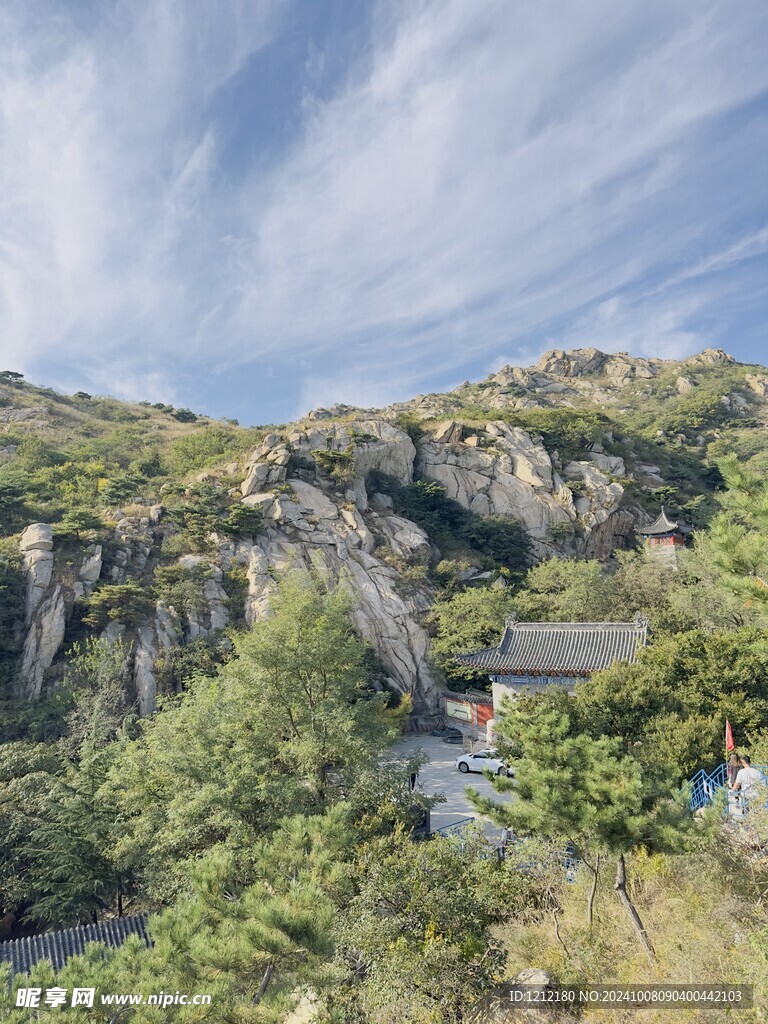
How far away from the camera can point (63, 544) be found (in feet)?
63.4

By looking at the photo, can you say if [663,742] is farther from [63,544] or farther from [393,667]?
[63,544]

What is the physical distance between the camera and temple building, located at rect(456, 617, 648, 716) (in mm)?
15523

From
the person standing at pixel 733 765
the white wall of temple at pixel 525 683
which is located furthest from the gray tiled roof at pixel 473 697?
the person standing at pixel 733 765

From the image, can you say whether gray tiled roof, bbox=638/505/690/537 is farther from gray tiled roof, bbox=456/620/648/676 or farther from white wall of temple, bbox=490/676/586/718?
white wall of temple, bbox=490/676/586/718

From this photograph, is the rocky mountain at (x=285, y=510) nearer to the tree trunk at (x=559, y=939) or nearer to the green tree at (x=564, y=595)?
the green tree at (x=564, y=595)

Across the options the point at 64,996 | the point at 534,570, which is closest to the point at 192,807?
the point at 64,996

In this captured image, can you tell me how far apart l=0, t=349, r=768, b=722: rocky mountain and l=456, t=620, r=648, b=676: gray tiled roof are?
4.22 meters

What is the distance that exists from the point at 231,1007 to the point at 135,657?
14.9m

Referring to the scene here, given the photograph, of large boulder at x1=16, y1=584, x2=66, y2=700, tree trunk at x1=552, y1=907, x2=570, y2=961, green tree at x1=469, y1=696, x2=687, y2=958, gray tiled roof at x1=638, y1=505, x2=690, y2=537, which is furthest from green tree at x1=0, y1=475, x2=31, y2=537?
gray tiled roof at x1=638, y1=505, x2=690, y2=537

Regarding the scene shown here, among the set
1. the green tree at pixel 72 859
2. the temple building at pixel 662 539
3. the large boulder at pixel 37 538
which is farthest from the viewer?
the temple building at pixel 662 539

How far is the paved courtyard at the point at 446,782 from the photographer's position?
1165cm

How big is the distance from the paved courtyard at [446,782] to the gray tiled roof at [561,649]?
328 cm

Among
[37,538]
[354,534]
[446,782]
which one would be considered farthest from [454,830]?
[37,538]

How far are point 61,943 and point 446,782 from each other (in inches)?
392
